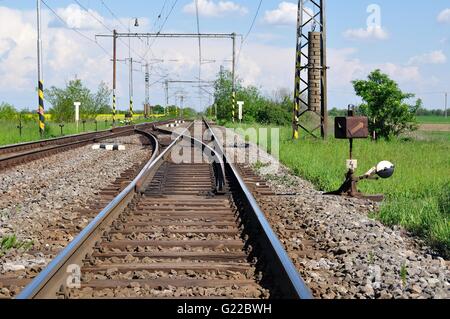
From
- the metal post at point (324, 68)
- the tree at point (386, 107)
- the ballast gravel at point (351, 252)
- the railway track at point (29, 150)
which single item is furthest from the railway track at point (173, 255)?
the tree at point (386, 107)

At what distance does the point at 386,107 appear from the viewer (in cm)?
2917

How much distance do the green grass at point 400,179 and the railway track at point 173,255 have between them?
1.72 meters

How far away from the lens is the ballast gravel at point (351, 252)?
468 centimetres

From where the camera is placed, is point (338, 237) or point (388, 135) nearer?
point (338, 237)

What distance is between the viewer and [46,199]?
9117 millimetres

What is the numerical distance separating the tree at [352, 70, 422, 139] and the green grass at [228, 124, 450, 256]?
9111 mm

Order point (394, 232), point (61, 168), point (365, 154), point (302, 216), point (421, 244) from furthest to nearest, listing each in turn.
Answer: point (365, 154), point (61, 168), point (302, 216), point (394, 232), point (421, 244)

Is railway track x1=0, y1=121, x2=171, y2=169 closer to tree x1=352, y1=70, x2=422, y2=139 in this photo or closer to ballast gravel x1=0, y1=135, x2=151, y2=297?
ballast gravel x1=0, y1=135, x2=151, y2=297

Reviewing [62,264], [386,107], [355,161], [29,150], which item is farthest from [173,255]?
[386,107]

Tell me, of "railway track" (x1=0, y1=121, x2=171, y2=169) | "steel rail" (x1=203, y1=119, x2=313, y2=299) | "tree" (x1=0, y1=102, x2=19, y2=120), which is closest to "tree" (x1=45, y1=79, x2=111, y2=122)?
"tree" (x1=0, y1=102, x2=19, y2=120)

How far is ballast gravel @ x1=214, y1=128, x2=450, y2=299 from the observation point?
4.68 meters
